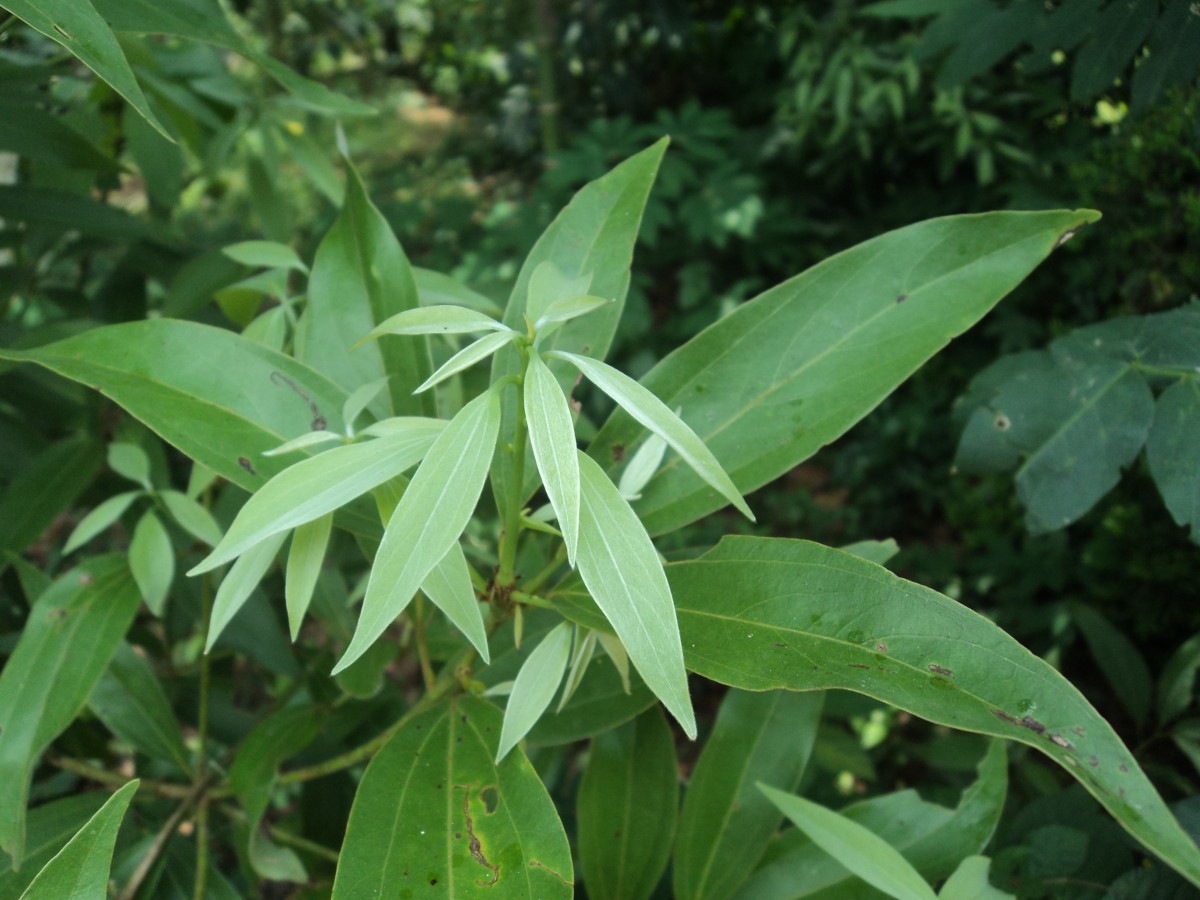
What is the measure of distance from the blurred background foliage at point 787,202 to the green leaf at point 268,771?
0.78 feet

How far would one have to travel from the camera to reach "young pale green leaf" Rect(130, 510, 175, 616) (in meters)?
0.68

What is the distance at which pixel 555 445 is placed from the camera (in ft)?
1.39

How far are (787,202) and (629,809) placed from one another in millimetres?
1584

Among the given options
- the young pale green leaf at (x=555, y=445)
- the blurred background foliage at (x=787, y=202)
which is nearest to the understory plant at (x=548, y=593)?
the young pale green leaf at (x=555, y=445)

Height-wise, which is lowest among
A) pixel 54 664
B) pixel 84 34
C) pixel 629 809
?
pixel 629 809

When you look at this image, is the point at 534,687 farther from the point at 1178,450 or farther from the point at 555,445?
the point at 1178,450

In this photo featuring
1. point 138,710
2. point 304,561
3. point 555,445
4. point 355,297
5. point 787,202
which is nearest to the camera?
point 555,445

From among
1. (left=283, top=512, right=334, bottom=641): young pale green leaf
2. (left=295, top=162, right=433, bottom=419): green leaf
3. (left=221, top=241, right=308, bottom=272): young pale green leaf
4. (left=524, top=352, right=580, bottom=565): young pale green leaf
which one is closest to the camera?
(left=524, top=352, right=580, bottom=565): young pale green leaf

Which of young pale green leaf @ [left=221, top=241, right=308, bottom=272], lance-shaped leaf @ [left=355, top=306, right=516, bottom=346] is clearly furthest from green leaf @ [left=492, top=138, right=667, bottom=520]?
young pale green leaf @ [left=221, top=241, right=308, bottom=272]

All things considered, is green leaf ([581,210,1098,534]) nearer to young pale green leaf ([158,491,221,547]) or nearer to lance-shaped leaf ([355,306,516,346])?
lance-shaped leaf ([355,306,516,346])

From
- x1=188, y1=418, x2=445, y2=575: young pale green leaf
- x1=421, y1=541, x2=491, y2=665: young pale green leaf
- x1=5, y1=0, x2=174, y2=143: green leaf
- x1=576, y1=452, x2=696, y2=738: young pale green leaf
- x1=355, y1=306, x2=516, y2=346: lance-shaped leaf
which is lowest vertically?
x1=421, y1=541, x2=491, y2=665: young pale green leaf

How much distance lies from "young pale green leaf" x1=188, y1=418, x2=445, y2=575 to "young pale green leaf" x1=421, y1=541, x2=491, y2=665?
0.19ft

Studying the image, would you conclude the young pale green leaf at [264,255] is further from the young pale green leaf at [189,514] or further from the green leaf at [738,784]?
the green leaf at [738,784]

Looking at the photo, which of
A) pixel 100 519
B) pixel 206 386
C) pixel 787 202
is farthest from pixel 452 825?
pixel 787 202
